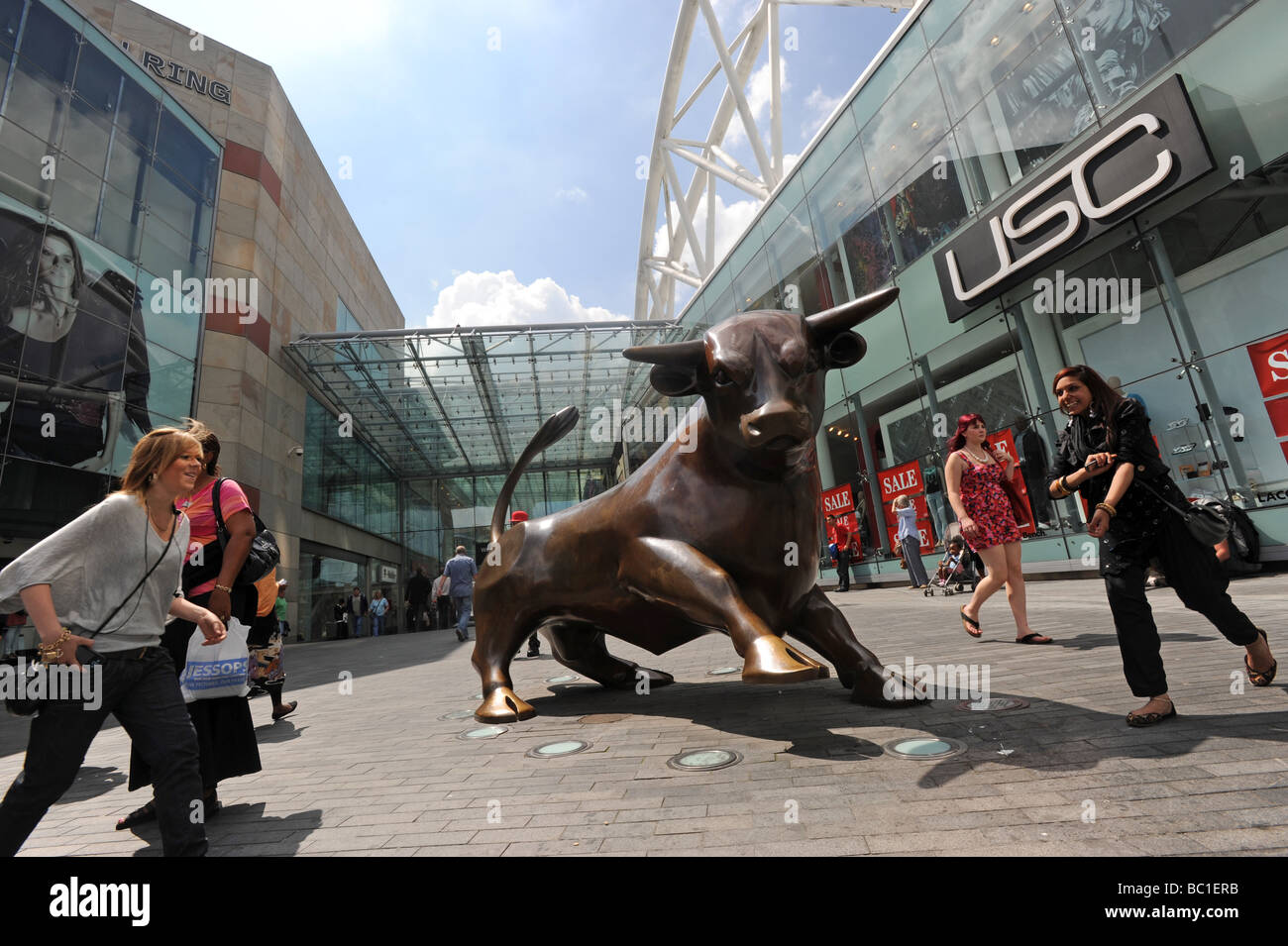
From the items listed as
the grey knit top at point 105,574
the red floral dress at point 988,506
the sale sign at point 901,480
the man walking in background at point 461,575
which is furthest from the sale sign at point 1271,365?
the grey knit top at point 105,574

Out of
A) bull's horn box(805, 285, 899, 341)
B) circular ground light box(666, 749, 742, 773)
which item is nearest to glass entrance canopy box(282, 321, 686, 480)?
bull's horn box(805, 285, 899, 341)

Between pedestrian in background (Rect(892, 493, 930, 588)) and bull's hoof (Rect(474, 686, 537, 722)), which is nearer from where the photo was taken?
bull's hoof (Rect(474, 686, 537, 722))

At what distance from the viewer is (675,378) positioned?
3.08m

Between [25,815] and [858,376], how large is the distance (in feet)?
55.3

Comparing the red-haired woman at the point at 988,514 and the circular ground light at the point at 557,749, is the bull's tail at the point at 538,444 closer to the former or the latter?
the circular ground light at the point at 557,749

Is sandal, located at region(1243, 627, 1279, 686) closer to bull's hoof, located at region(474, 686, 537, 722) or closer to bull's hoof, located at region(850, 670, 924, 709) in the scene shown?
bull's hoof, located at region(850, 670, 924, 709)

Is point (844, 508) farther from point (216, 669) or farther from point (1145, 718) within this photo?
point (216, 669)

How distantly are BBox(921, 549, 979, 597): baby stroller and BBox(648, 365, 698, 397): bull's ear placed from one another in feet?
30.5

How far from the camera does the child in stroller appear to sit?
35.9ft

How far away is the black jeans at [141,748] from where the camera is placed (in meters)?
1.81

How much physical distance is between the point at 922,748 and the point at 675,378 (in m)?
1.91

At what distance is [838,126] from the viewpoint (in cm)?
1672

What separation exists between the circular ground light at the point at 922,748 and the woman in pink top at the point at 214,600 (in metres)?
2.73
